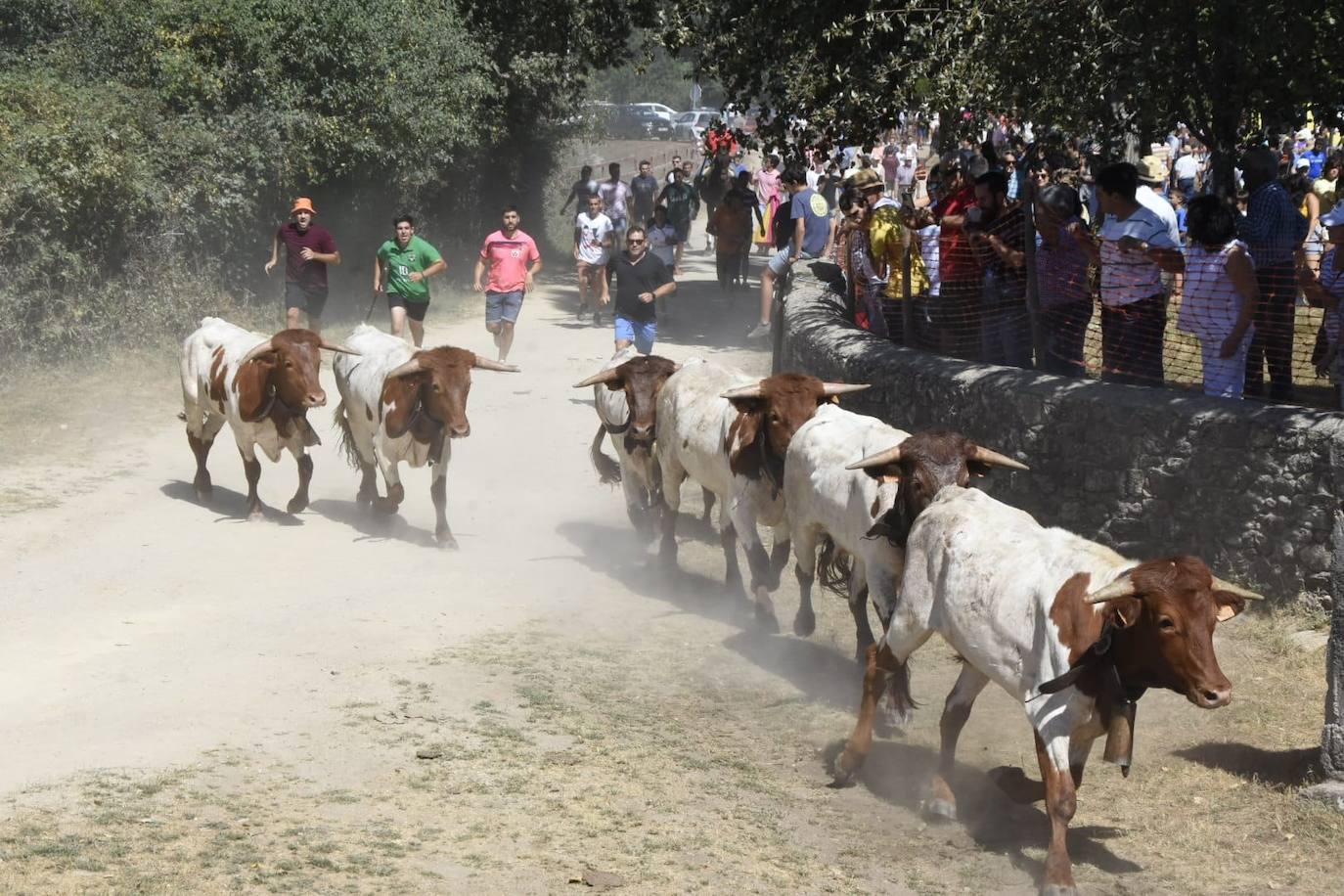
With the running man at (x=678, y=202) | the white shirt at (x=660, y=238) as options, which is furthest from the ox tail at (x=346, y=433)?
the running man at (x=678, y=202)

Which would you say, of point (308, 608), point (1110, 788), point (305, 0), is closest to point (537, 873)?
point (1110, 788)

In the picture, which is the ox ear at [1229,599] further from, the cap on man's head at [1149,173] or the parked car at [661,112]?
the parked car at [661,112]

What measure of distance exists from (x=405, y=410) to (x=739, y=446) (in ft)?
10.2

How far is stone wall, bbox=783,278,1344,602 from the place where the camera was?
8.54m

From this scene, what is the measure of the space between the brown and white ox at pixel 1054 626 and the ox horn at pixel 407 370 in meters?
5.38

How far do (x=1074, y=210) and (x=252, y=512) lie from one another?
641cm

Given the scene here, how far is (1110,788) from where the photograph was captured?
727 cm

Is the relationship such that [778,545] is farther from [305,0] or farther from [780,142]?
[305,0]

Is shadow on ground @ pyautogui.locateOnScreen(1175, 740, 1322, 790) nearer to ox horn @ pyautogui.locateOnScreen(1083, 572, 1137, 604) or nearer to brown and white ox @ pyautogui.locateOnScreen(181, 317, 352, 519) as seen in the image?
ox horn @ pyautogui.locateOnScreen(1083, 572, 1137, 604)

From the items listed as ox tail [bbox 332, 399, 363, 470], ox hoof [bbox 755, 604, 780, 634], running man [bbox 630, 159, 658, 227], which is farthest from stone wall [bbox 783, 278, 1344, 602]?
running man [bbox 630, 159, 658, 227]

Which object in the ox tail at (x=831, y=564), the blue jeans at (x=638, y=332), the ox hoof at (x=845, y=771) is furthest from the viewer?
the blue jeans at (x=638, y=332)

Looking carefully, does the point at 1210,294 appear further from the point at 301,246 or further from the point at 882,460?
the point at 301,246

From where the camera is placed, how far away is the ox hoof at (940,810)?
6.94 meters

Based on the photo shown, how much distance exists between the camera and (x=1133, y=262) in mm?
9938
